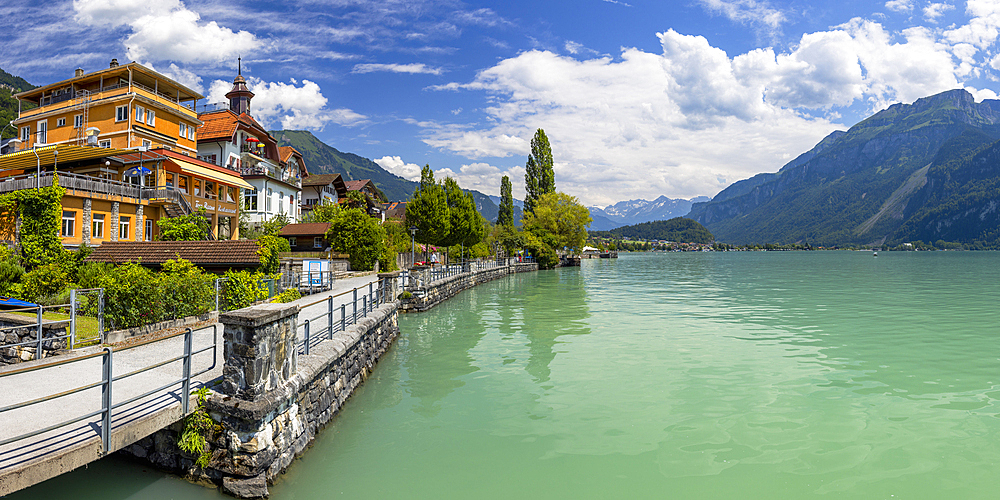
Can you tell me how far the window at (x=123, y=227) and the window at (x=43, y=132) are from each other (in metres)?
20.2

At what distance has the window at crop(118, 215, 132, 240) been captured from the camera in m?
29.7

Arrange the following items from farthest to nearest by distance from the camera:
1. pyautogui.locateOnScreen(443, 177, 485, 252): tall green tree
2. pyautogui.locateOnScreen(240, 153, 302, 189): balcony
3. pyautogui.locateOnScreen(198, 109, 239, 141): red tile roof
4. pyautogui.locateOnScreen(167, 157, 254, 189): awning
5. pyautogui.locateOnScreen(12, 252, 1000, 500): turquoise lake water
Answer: pyautogui.locateOnScreen(443, 177, 485, 252): tall green tree
pyautogui.locateOnScreen(240, 153, 302, 189): balcony
pyautogui.locateOnScreen(198, 109, 239, 141): red tile roof
pyautogui.locateOnScreen(167, 157, 254, 189): awning
pyautogui.locateOnScreen(12, 252, 1000, 500): turquoise lake water

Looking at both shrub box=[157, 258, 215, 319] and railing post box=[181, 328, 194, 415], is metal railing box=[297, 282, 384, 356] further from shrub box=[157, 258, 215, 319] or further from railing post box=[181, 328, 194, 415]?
shrub box=[157, 258, 215, 319]

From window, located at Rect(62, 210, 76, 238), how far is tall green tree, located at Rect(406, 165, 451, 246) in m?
23.2

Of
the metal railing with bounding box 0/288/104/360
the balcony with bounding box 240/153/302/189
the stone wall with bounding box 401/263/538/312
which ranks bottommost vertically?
the stone wall with bounding box 401/263/538/312

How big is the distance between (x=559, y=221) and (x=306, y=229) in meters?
42.6

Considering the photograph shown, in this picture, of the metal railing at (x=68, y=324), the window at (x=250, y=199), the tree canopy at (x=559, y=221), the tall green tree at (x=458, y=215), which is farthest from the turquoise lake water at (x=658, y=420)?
the tree canopy at (x=559, y=221)

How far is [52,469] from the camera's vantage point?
5031 millimetres

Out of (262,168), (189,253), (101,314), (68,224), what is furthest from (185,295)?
(262,168)

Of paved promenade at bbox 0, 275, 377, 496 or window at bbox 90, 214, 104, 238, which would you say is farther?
window at bbox 90, 214, 104, 238

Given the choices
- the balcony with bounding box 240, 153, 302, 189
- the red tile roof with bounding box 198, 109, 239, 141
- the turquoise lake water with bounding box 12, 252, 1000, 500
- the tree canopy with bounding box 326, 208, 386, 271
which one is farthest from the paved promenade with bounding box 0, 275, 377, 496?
the red tile roof with bounding box 198, 109, 239, 141

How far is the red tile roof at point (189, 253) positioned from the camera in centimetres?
1792

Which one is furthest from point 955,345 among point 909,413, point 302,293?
point 302,293

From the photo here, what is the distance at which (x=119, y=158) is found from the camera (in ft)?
105
